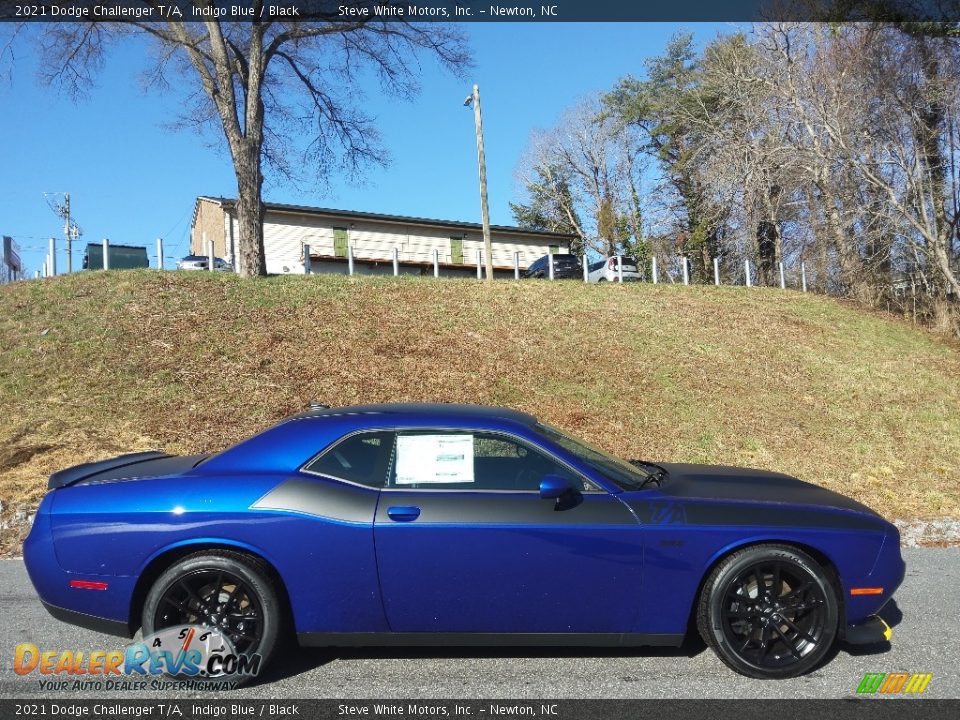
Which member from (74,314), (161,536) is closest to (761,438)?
(161,536)

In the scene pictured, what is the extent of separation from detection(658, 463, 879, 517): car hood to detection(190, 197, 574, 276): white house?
27.8 meters

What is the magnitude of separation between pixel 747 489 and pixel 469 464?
1.64 meters

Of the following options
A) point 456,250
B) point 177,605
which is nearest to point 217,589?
point 177,605

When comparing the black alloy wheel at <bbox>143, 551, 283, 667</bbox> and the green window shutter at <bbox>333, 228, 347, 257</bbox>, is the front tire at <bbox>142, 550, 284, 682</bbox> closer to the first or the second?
the black alloy wheel at <bbox>143, 551, 283, 667</bbox>

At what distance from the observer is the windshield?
394cm

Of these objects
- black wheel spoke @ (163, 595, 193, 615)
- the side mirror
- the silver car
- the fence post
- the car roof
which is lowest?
black wheel spoke @ (163, 595, 193, 615)

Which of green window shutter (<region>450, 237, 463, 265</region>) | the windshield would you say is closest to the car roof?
the windshield

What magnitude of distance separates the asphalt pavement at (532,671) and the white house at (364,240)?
28358 mm

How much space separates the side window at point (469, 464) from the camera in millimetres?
3768

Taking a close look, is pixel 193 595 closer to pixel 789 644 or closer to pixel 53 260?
pixel 789 644

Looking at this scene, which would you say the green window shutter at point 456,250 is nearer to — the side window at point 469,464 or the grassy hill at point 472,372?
the grassy hill at point 472,372

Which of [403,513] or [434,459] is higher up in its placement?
[434,459]

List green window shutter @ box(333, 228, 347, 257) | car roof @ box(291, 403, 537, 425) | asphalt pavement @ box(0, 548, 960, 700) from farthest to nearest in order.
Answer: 1. green window shutter @ box(333, 228, 347, 257)
2. car roof @ box(291, 403, 537, 425)
3. asphalt pavement @ box(0, 548, 960, 700)

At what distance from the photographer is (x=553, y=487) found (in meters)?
3.60
